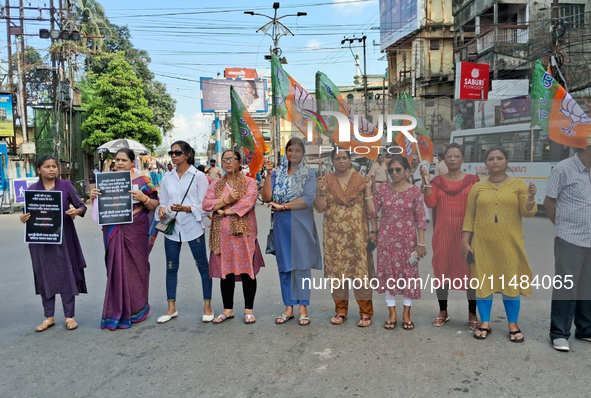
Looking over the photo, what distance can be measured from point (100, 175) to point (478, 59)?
84.8ft

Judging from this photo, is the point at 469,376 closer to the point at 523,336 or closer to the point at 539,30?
the point at 523,336

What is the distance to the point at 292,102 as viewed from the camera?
4.79 m

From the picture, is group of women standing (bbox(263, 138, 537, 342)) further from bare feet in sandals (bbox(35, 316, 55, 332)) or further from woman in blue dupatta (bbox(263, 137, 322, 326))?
bare feet in sandals (bbox(35, 316, 55, 332))

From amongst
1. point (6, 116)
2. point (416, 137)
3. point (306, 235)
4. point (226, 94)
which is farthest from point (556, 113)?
point (226, 94)

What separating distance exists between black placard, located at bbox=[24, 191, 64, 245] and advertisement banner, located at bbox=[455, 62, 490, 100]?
57.8 feet

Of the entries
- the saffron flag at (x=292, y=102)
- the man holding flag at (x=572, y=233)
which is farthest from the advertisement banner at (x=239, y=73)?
the man holding flag at (x=572, y=233)

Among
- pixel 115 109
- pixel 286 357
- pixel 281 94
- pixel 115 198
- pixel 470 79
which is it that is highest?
pixel 470 79

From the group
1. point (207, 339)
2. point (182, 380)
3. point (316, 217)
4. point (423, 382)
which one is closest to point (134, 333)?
point (207, 339)

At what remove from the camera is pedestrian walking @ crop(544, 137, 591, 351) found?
3604mm

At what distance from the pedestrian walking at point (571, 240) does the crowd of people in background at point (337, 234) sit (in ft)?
0.06

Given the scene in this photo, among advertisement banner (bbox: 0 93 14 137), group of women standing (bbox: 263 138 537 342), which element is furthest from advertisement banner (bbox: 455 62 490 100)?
advertisement banner (bbox: 0 93 14 137)

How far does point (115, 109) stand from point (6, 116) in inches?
207

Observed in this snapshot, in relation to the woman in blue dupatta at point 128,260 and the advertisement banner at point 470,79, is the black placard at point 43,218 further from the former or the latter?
the advertisement banner at point 470,79

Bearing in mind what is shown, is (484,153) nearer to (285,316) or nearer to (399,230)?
(399,230)
